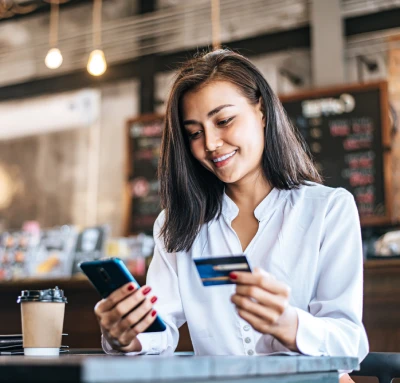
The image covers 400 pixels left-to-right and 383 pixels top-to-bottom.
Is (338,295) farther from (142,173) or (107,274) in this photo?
(142,173)

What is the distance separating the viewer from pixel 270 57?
4867 millimetres

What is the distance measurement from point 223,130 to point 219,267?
2.10 feet

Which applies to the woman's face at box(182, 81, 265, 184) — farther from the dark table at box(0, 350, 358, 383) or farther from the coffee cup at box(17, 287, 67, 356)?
the dark table at box(0, 350, 358, 383)

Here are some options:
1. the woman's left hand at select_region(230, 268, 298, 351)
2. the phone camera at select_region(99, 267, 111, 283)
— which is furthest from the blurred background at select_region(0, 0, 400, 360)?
the woman's left hand at select_region(230, 268, 298, 351)

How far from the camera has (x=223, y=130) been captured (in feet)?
5.18

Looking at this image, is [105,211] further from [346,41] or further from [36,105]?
[346,41]

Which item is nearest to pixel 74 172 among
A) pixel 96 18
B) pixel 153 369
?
pixel 96 18

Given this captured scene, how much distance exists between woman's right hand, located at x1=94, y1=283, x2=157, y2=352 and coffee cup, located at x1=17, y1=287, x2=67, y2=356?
0.34 ft

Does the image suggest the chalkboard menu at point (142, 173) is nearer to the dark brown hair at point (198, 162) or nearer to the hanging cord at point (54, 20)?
the hanging cord at point (54, 20)

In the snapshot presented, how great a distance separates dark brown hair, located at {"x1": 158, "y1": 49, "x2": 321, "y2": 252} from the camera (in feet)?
5.35

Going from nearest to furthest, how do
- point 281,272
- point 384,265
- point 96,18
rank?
point 281,272, point 384,265, point 96,18

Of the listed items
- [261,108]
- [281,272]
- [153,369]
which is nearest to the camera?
[153,369]

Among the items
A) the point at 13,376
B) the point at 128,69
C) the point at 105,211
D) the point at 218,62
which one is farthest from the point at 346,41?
the point at 13,376

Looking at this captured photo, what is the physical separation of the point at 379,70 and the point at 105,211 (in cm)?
240
